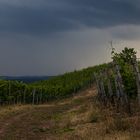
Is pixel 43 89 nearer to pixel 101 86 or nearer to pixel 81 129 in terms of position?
pixel 101 86

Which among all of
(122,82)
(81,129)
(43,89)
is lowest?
(81,129)

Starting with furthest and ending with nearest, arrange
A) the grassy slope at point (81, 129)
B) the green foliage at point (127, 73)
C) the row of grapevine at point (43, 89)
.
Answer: the row of grapevine at point (43, 89), the green foliage at point (127, 73), the grassy slope at point (81, 129)

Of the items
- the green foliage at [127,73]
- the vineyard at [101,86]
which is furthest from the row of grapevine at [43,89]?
the green foliage at [127,73]

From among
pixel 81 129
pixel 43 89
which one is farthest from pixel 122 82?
pixel 43 89

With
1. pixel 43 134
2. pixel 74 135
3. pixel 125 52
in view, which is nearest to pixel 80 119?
pixel 43 134

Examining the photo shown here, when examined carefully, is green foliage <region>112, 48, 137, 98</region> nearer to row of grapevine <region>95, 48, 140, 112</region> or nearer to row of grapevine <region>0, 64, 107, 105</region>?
row of grapevine <region>95, 48, 140, 112</region>

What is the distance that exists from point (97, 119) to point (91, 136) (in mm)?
6907

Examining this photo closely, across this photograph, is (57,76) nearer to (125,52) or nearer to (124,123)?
(125,52)

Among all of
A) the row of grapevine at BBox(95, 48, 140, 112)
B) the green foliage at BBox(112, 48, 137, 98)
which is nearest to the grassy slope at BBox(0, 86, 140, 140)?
the row of grapevine at BBox(95, 48, 140, 112)

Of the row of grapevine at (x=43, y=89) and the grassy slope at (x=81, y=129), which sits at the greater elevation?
the row of grapevine at (x=43, y=89)

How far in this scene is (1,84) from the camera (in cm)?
5791

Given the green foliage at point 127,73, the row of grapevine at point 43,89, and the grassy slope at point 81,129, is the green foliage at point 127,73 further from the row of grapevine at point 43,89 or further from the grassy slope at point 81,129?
the row of grapevine at point 43,89

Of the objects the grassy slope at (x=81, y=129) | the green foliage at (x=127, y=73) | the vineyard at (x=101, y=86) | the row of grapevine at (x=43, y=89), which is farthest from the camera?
the row of grapevine at (x=43, y=89)

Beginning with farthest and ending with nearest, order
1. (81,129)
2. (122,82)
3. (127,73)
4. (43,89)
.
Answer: (43,89) < (127,73) < (122,82) < (81,129)
